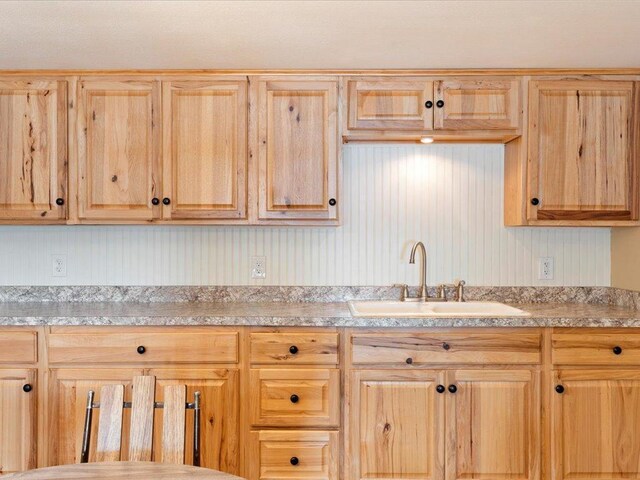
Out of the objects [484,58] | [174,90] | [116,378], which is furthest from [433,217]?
[116,378]

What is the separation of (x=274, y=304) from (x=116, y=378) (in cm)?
82

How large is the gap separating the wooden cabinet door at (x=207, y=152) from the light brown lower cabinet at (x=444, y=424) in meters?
1.08

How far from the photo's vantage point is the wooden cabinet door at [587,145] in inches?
96.8

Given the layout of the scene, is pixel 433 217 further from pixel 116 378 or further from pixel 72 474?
pixel 72 474

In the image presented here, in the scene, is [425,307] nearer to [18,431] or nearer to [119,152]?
[119,152]

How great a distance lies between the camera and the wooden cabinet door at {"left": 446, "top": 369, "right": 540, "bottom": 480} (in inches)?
86.0

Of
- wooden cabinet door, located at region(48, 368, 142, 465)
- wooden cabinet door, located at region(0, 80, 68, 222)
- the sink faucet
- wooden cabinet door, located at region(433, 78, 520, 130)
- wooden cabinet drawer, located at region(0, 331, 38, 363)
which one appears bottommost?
wooden cabinet door, located at region(48, 368, 142, 465)

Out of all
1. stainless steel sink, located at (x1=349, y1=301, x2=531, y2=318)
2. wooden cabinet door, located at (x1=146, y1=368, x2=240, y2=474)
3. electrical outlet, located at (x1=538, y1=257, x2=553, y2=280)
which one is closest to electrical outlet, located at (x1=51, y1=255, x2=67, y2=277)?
wooden cabinet door, located at (x1=146, y1=368, x2=240, y2=474)

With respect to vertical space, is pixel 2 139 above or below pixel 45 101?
below

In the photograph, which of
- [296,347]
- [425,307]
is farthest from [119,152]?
[425,307]

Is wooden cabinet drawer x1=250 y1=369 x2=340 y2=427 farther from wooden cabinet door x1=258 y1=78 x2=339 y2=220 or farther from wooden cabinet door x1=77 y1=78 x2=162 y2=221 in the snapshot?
wooden cabinet door x1=77 y1=78 x2=162 y2=221

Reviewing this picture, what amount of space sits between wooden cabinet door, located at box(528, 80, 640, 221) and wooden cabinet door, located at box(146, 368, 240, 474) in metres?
1.76

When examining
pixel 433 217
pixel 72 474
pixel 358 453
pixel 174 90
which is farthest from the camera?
pixel 433 217

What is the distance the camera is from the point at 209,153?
248 centimetres
